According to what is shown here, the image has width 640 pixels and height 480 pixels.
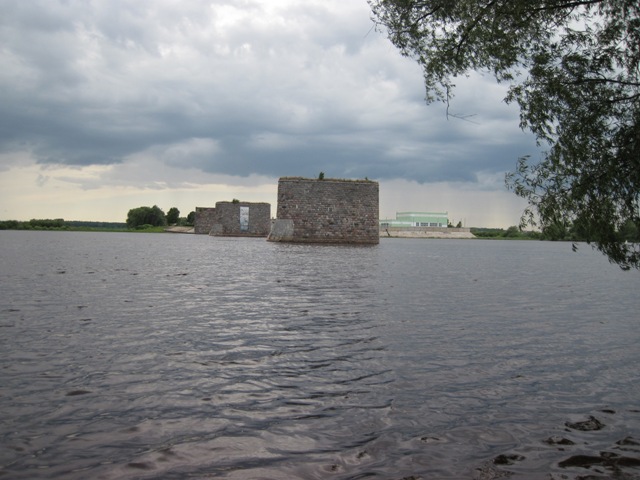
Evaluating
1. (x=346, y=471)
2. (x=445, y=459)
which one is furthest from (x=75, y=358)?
(x=445, y=459)

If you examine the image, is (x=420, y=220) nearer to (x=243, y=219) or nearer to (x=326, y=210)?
(x=243, y=219)

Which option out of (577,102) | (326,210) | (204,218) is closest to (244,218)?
(204,218)

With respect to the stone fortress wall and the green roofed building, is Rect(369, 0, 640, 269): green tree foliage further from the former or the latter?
the green roofed building

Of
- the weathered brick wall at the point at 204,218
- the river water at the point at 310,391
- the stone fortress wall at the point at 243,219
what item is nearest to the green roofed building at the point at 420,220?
the weathered brick wall at the point at 204,218

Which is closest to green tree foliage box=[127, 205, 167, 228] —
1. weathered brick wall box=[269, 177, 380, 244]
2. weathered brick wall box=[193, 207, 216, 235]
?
weathered brick wall box=[193, 207, 216, 235]

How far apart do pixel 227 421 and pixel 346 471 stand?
1576 mm

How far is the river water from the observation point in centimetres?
449

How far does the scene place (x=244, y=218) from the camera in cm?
9862

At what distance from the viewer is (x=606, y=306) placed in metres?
16.4

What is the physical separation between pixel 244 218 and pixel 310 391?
93439mm

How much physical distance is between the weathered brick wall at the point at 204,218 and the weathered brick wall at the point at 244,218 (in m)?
22.1

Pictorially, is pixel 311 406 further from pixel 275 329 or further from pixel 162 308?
pixel 162 308

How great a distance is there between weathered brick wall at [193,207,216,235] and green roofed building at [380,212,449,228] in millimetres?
64340

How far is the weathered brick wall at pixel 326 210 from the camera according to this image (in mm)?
57000
